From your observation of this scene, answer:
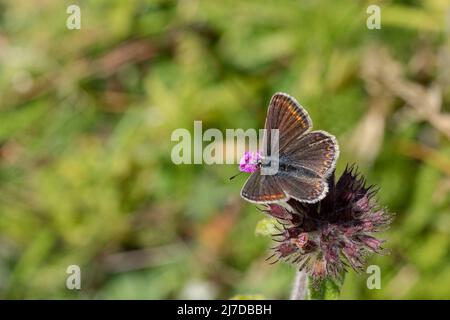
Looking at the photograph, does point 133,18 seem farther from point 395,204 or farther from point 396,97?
point 395,204

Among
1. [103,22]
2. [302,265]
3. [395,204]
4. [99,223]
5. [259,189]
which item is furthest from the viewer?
[103,22]

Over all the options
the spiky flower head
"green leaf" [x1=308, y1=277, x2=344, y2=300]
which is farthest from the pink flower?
"green leaf" [x1=308, y1=277, x2=344, y2=300]

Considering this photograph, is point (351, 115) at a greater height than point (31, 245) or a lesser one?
Answer: greater

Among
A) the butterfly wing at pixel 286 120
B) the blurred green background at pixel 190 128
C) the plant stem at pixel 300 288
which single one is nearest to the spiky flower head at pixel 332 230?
the plant stem at pixel 300 288

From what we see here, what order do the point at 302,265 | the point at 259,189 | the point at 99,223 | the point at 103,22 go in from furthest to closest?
the point at 103,22 → the point at 99,223 → the point at 302,265 → the point at 259,189

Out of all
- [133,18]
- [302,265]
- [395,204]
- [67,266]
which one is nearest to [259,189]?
[302,265]

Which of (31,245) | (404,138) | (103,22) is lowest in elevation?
(31,245)

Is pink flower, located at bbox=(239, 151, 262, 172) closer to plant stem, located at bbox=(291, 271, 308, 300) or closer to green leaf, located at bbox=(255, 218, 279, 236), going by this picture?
green leaf, located at bbox=(255, 218, 279, 236)

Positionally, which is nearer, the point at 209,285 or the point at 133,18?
the point at 209,285
